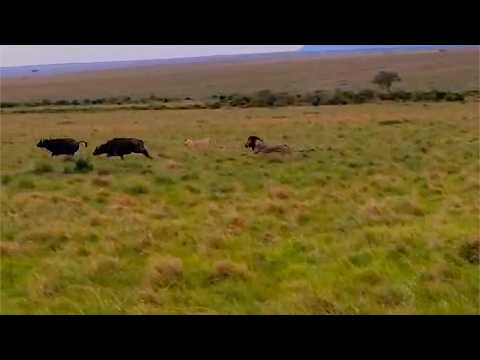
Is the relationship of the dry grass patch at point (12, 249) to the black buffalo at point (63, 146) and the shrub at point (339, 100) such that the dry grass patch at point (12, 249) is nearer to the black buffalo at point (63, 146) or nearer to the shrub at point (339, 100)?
the black buffalo at point (63, 146)

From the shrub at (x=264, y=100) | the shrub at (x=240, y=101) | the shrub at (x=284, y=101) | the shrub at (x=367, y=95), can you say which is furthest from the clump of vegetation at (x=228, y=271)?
the shrub at (x=367, y=95)

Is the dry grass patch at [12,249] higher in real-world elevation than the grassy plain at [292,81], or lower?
higher

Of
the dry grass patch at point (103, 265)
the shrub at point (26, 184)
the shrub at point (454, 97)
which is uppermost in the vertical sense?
the dry grass patch at point (103, 265)

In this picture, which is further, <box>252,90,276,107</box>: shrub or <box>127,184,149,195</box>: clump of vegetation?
<box>252,90,276,107</box>: shrub

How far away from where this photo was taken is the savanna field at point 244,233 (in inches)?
232

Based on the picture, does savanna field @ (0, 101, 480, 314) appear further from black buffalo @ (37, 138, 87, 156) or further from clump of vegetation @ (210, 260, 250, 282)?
black buffalo @ (37, 138, 87, 156)

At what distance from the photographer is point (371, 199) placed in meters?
11.0

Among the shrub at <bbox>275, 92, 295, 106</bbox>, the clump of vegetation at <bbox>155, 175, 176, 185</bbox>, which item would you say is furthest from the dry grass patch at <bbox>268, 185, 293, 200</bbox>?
the shrub at <bbox>275, 92, 295, 106</bbox>

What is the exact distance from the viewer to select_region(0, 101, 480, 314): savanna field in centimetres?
590

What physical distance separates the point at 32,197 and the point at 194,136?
46.2 ft

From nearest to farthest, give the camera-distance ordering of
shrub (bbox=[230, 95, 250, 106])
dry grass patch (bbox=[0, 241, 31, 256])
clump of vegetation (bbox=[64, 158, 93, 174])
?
dry grass patch (bbox=[0, 241, 31, 256]), clump of vegetation (bbox=[64, 158, 93, 174]), shrub (bbox=[230, 95, 250, 106])
